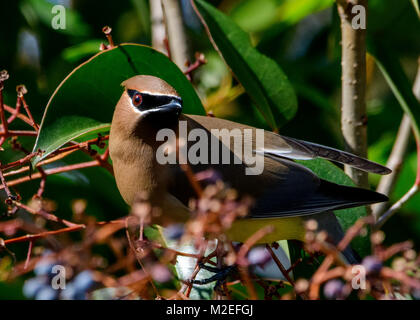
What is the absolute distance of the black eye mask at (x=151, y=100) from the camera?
2.06 meters

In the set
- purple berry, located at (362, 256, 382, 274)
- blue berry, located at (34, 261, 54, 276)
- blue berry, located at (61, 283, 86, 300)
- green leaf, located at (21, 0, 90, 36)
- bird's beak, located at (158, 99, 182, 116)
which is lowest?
blue berry, located at (61, 283, 86, 300)

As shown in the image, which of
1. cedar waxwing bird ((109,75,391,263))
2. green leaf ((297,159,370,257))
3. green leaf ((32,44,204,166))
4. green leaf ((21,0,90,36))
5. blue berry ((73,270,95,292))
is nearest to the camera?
blue berry ((73,270,95,292))

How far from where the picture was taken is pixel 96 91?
2.21 meters

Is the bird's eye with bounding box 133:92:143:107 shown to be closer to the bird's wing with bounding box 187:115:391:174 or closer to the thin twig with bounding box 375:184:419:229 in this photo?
the bird's wing with bounding box 187:115:391:174

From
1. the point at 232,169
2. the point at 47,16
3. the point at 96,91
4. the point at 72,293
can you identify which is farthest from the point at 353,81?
the point at 47,16

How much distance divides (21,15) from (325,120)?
5.47 ft

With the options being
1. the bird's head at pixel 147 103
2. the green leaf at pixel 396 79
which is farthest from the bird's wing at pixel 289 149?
the green leaf at pixel 396 79

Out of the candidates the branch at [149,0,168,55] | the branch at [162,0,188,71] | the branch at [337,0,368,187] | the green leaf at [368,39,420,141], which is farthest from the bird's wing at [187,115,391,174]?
the branch at [149,0,168,55]

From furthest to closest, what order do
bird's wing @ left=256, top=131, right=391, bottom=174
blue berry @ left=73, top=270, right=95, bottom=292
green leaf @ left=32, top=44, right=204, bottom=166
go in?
bird's wing @ left=256, top=131, right=391, bottom=174 → green leaf @ left=32, top=44, right=204, bottom=166 → blue berry @ left=73, top=270, right=95, bottom=292

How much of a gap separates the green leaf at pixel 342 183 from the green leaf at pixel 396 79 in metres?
0.36

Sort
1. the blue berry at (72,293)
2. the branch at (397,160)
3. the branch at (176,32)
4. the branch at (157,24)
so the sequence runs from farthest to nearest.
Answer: the branch at (157,24)
the branch at (176,32)
the branch at (397,160)
the blue berry at (72,293)

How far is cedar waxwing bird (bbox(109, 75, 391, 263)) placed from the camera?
219 cm

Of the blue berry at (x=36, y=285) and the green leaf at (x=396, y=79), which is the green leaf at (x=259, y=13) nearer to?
the green leaf at (x=396, y=79)
